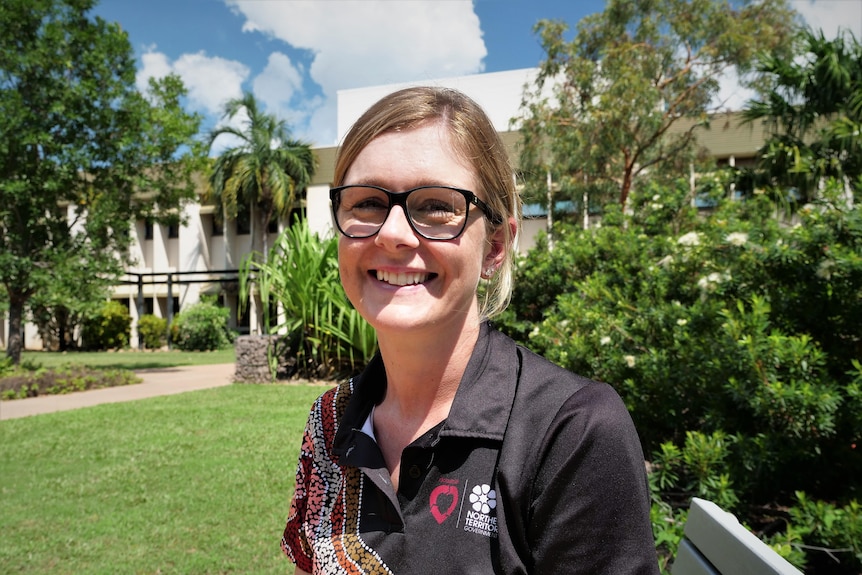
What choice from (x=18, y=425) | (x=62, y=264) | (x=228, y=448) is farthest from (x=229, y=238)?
(x=228, y=448)

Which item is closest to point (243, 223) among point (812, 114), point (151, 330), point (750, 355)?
point (151, 330)

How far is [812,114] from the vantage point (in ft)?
39.2

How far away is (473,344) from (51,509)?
434 cm

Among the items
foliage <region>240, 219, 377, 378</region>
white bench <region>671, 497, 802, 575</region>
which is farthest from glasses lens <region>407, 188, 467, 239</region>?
foliage <region>240, 219, 377, 378</region>

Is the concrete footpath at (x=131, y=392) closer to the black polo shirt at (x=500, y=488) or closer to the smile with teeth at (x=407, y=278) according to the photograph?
the black polo shirt at (x=500, y=488)

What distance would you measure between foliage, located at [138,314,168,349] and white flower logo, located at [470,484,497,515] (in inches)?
1066

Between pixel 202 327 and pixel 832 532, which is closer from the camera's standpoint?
pixel 832 532

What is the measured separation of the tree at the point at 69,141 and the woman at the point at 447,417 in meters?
12.8

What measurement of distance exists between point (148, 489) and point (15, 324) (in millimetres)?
10402

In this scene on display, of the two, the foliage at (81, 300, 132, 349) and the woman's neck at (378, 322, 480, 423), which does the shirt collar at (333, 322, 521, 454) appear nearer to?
the woman's neck at (378, 322, 480, 423)

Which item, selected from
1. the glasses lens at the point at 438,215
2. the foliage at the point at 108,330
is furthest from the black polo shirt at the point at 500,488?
the foliage at the point at 108,330

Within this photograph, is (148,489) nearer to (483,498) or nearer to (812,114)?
(483,498)

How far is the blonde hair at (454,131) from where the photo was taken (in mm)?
1465

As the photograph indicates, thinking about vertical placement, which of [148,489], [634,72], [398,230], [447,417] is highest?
[634,72]
